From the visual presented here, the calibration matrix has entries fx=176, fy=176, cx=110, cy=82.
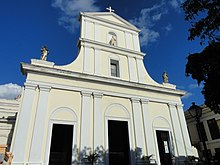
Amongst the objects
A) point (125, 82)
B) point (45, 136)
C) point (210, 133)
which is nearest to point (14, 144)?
point (45, 136)

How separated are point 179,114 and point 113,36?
8.82 m

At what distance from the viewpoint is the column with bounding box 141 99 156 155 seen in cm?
1189

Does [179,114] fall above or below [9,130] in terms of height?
above

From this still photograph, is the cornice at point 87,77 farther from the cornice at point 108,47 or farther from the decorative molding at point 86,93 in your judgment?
the cornice at point 108,47

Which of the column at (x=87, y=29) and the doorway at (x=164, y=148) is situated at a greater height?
the column at (x=87, y=29)

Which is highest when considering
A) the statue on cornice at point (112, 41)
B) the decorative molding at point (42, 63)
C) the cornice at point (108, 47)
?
the statue on cornice at point (112, 41)

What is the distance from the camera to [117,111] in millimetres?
12352

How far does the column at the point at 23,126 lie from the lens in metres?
8.79

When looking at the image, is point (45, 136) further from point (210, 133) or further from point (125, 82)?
point (210, 133)

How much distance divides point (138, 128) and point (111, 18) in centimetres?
1056

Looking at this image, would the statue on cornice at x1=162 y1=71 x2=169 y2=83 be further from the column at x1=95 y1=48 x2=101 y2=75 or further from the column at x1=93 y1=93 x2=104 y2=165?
the column at x1=93 y1=93 x2=104 y2=165

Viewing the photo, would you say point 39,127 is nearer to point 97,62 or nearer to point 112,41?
point 97,62

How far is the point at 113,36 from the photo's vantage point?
16.0 m

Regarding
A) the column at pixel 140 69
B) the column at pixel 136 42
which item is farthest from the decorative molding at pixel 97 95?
the column at pixel 136 42
